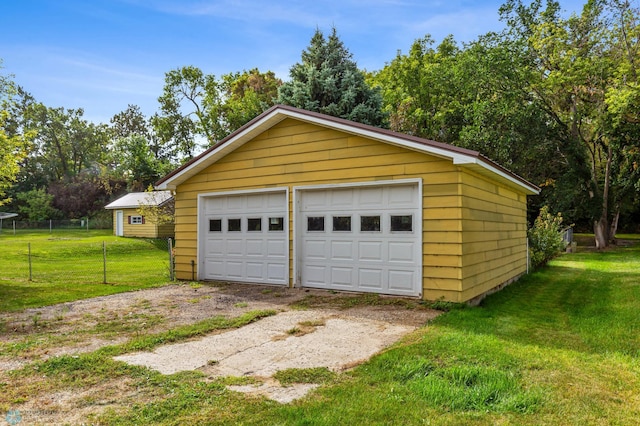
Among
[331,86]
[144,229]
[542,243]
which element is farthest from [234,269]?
[144,229]

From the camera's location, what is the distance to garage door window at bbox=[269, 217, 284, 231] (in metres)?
9.12

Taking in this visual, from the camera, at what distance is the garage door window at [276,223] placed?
29.9 feet

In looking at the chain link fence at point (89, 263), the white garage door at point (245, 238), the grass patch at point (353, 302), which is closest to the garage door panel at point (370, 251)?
the grass patch at point (353, 302)

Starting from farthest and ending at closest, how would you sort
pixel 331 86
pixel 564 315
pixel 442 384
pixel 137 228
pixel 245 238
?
pixel 137 228 < pixel 331 86 < pixel 245 238 < pixel 564 315 < pixel 442 384

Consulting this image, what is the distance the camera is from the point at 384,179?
7676mm

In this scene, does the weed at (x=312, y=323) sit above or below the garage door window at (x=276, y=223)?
below

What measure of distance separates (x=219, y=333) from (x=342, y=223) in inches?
145

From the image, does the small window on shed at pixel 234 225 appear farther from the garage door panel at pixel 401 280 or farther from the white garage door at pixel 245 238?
the garage door panel at pixel 401 280

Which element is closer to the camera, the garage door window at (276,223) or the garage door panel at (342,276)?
the garage door panel at (342,276)

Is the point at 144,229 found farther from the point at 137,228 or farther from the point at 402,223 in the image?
the point at 402,223

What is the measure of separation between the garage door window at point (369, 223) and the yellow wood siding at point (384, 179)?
0.75 m

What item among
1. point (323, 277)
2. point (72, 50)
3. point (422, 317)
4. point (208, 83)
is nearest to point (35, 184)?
point (208, 83)

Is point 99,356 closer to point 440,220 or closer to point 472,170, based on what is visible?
point 440,220

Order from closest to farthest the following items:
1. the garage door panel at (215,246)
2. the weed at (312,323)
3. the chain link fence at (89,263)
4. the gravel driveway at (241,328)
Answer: the gravel driveway at (241,328), the weed at (312,323), the garage door panel at (215,246), the chain link fence at (89,263)
